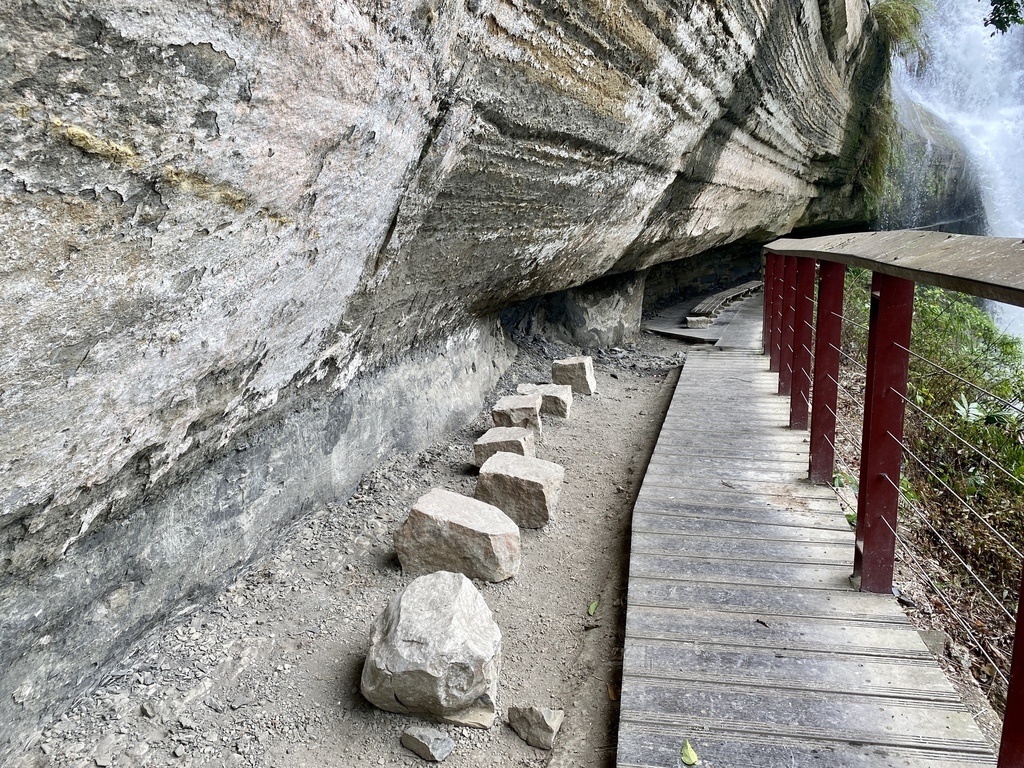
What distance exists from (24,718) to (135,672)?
33cm

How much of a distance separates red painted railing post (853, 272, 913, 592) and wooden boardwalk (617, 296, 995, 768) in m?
0.34

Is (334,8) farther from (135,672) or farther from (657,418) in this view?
(657,418)

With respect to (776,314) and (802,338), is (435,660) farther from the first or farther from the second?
(776,314)

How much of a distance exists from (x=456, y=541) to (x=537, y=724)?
2.86 ft

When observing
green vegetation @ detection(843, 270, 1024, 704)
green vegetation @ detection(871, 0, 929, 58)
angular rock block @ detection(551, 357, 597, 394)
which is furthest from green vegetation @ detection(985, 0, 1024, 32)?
angular rock block @ detection(551, 357, 597, 394)

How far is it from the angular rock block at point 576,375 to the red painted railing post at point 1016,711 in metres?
4.29

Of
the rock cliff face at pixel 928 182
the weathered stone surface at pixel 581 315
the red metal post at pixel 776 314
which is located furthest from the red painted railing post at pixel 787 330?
the rock cliff face at pixel 928 182

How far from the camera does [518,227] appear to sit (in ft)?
12.4

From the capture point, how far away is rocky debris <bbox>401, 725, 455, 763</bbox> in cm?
200

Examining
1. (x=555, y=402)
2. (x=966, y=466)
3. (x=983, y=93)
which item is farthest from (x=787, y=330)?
(x=983, y=93)

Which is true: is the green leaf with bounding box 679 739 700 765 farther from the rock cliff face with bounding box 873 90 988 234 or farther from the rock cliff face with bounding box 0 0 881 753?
the rock cliff face with bounding box 873 90 988 234

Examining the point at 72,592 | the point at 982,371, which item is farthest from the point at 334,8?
the point at 982,371

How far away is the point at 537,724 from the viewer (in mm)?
2102

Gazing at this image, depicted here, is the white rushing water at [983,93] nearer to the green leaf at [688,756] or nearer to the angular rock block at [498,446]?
the angular rock block at [498,446]
